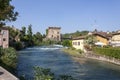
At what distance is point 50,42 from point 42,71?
145622 millimetres

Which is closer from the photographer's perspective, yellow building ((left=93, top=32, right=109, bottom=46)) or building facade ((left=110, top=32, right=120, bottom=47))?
building facade ((left=110, top=32, right=120, bottom=47))

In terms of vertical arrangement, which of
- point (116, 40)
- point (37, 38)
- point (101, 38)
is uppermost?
point (37, 38)

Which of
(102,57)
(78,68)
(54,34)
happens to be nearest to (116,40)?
(102,57)

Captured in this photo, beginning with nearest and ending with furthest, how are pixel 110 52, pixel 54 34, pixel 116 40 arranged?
pixel 110 52 → pixel 116 40 → pixel 54 34

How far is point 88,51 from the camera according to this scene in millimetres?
62906

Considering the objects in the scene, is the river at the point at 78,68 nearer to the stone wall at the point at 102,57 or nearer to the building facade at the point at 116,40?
the stone wall at the point at 102,57

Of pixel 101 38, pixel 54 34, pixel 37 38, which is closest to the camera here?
pixel 101 38

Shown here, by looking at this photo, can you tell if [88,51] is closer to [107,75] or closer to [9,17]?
[107,75]

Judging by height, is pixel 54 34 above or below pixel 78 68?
above

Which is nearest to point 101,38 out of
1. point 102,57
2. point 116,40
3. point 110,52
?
point 116,40

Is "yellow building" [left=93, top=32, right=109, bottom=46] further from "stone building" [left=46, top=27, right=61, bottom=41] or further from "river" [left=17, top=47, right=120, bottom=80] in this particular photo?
"stone building" [left=46, top=27, right=61, bottom=41]

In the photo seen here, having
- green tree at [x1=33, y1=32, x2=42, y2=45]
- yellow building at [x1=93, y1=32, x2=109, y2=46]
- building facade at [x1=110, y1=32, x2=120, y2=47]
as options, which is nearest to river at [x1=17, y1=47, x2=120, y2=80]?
building facade at [x1=110, y1=32, x2=120, y2=47]

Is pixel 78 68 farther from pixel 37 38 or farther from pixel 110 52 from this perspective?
pixel 37 38

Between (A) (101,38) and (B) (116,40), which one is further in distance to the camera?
(A) (101,38)
